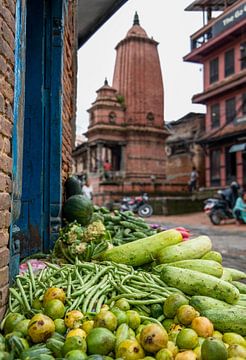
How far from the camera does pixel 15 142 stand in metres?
2.68

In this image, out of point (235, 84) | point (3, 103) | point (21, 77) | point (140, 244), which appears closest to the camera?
point (3, 103)

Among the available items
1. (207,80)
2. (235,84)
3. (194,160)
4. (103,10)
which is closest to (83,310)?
(103,10)

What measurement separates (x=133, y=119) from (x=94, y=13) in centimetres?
2349

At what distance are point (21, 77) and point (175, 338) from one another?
6.65ft

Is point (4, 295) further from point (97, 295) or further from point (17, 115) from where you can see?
point (17, 115)

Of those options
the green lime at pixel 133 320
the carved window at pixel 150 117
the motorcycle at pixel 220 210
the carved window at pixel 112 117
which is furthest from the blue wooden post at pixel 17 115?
the carved window at pixel 150 117

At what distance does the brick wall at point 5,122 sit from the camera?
2379 mm

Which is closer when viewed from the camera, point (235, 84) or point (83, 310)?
point (83, 310)

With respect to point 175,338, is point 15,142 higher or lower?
higher

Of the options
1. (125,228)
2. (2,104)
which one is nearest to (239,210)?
(125,228)

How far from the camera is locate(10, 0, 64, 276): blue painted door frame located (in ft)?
14.6

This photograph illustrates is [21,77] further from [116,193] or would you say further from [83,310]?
[116,193]

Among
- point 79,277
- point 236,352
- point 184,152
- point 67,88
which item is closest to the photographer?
point 236,352

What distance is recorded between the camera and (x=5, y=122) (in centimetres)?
245
